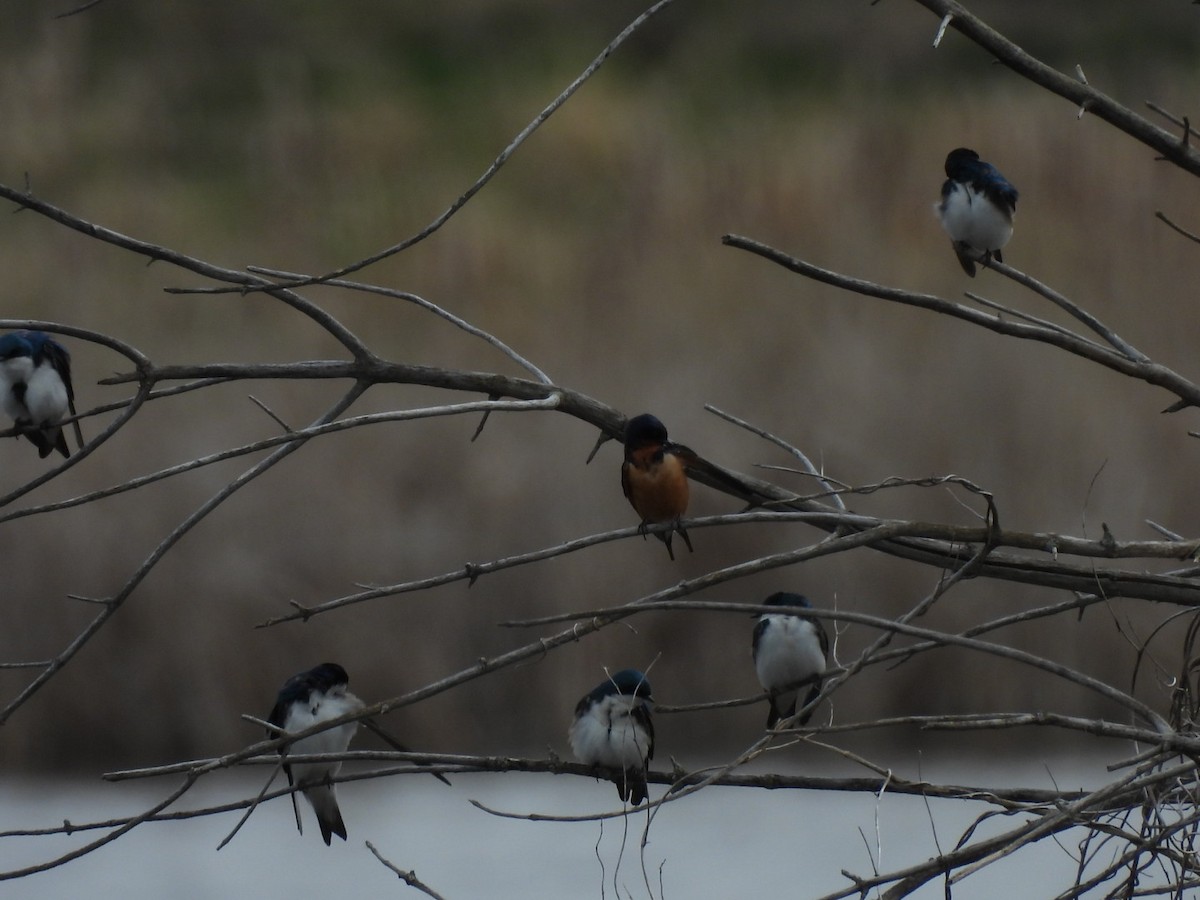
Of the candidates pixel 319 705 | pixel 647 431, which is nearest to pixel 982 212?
pixel 647 431

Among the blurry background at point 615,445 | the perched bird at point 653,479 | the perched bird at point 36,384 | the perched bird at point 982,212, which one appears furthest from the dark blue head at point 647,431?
the blurry background at point 615,445

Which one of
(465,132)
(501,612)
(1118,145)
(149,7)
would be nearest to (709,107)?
(465,132)

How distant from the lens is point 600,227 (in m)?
15.6

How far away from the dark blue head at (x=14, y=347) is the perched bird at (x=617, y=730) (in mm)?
1748

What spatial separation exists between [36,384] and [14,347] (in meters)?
0.24

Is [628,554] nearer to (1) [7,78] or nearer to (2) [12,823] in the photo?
(2) [12,823]

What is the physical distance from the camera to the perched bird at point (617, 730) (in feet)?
13.3

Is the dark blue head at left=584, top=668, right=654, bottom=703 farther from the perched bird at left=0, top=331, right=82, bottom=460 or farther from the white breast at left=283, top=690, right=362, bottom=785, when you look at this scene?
the perched bird at left=0, top=331, right=82, bottom=460

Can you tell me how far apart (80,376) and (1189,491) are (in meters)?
6.63

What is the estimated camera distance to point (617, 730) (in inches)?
162

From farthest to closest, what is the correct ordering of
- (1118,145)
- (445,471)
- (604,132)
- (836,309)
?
(604,132) → (1118,145) → (836,309) → (445,471)

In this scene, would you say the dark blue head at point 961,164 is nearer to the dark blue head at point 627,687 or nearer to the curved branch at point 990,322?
the curved branch at point 990,322

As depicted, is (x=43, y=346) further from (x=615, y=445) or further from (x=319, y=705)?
Result: (x=615, y=445)

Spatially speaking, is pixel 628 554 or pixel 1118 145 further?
pixel 1118 145
